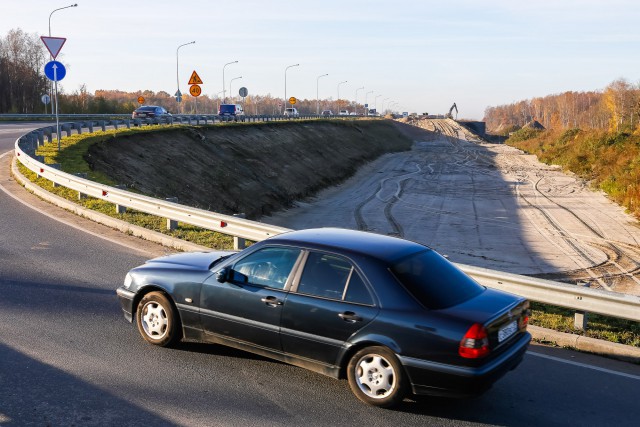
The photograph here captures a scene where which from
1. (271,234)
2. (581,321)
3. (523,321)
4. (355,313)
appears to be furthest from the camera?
(271,234)

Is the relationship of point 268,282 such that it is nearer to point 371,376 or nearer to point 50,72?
point 371,376

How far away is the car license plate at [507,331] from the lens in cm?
544

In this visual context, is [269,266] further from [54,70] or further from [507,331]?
[54,70]

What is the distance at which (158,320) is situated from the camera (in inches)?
268

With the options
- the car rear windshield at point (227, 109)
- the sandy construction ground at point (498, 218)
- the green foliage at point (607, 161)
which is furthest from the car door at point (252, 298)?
the car rear windshield at point (227, 109)

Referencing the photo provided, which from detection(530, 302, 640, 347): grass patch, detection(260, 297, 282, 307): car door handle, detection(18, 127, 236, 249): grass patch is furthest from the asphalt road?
detection(18, 127, 236, 249): grass patch

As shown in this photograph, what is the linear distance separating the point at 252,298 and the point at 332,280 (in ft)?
2.88

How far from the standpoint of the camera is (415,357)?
525cm

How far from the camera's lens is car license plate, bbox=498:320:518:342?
17.8 feet

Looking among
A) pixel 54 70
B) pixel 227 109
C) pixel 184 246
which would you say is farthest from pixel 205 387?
pixel 227 109

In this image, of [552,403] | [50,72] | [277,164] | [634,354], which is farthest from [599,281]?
[277,164]

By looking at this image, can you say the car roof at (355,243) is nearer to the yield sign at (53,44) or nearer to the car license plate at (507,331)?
the car license plate at (507,331)

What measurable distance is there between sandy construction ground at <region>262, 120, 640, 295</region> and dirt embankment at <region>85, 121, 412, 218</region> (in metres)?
1.57

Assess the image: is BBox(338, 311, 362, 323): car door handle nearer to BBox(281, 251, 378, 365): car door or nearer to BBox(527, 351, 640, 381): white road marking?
BBox(281, 251, 378, 365): car door
